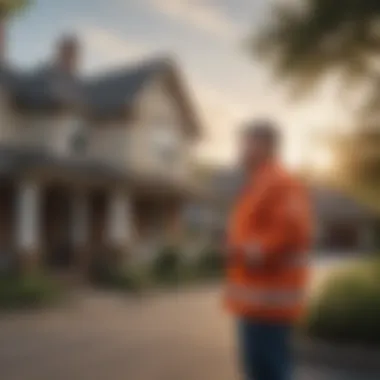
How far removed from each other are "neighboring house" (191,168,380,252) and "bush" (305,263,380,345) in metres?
0.84

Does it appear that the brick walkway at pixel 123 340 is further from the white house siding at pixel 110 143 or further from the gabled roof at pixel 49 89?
the gabled roof at pixel 49 89

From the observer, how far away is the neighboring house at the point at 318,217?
198cm

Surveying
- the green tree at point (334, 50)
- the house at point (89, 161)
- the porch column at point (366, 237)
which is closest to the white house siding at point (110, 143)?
the house at point (89, 161)

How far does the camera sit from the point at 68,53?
201 centimetres

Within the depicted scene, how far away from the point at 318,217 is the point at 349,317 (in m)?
1.17

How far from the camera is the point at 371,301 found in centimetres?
311

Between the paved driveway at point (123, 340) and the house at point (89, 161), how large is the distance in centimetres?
14

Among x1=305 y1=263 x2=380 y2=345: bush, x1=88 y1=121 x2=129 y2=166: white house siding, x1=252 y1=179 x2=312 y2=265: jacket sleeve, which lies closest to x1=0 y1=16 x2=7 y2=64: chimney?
x1=88 y1=121 x2=129 y2=166: white house siding

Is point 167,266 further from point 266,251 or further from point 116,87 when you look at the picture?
point 116,87

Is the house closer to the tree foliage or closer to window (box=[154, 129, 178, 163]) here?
window (box=[154, 129, 178, 163])

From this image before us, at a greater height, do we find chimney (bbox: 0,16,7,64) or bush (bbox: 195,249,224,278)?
chimney (bbox: 0,16,7,64)

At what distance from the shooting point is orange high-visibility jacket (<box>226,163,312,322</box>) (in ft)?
6.15

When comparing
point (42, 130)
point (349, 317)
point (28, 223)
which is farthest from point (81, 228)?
point (349, 317)

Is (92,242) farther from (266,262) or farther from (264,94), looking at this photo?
(264,94)
